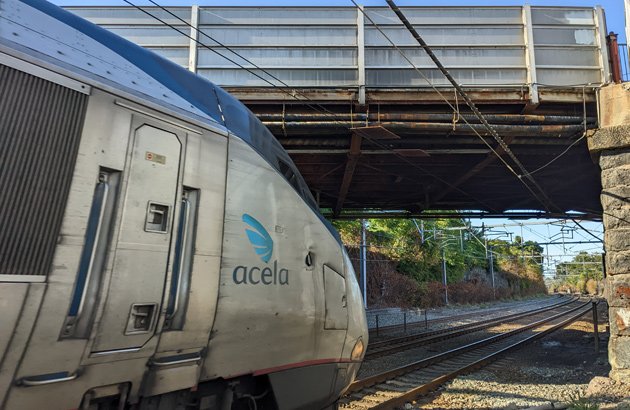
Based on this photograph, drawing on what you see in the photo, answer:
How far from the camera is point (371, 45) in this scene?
8.93 m

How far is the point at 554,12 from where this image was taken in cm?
920

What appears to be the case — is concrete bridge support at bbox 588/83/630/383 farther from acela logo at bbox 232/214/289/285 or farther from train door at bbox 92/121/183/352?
train door at bbox 92/121/183/352

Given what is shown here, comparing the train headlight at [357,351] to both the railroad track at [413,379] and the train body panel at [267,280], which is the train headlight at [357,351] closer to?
the train body panel at [267,280]

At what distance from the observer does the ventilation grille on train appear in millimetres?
2230

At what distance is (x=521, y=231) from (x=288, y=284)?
36.5m

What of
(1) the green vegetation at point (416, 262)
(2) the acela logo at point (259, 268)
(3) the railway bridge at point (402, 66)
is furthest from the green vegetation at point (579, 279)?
(2) the acela logo at point (259, 268)

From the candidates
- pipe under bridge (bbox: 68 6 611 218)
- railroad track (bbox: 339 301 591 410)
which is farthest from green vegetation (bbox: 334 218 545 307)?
pipe under bridge (bbox: 68 6 611 218)

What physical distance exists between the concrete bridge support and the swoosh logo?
7.12 meters

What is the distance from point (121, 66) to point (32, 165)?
3.43 ft

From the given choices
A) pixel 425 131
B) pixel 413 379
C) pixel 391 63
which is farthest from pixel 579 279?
pixel 391 63

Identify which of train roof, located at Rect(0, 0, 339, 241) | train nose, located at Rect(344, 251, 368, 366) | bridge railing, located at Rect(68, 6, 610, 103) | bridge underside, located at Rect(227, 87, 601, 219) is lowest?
train nose, located at Rect(344, 251, 368, 366)

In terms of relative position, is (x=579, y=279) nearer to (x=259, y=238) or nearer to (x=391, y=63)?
(x=391, y=63)

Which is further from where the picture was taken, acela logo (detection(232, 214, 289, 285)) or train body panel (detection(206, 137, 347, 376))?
acela logo (detection(232, 214, 289, 285))

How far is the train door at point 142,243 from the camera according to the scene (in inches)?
102
